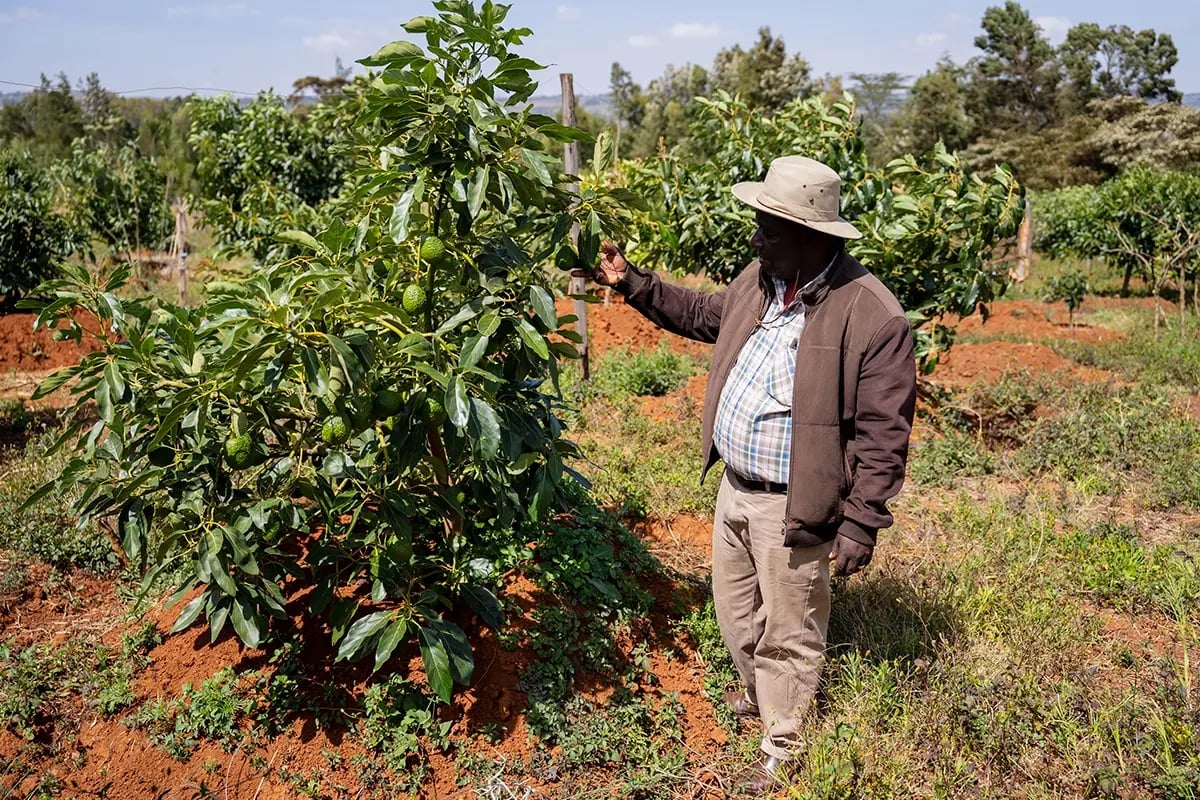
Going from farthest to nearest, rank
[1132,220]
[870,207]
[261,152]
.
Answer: [1132,220] → [261,152] → [870,207]

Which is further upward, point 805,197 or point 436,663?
point 805,197

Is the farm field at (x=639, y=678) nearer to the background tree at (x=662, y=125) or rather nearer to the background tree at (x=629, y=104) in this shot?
the background tree at (x=662, y=125)

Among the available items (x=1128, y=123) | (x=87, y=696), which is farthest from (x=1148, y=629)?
(x=1128, y=123)

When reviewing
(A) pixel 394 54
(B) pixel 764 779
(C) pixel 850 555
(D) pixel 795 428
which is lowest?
(B) pixel 764 779

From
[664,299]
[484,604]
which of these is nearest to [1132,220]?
[664,299]

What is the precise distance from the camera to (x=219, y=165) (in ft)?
24.9

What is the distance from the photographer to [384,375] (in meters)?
→ 2.29

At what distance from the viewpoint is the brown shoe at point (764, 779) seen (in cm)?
268

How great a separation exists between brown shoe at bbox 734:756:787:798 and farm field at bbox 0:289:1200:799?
0.05 meters

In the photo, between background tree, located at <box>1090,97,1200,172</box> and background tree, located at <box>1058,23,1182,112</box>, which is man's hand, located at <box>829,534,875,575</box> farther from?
background tree, located at <box>1058,23,1182,112</box>

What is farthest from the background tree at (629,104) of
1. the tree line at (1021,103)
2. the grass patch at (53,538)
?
the grass patch at (53,538)

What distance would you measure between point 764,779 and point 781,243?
1650 millimetres

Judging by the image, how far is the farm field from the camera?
2.66 metres

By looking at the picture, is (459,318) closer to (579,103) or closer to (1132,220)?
(1132,220)
